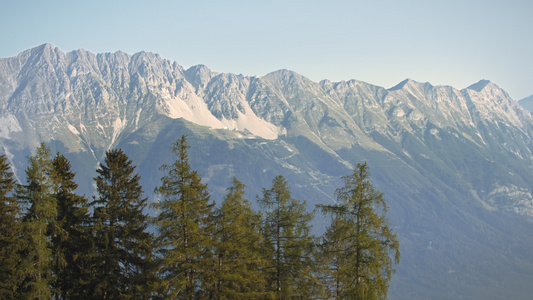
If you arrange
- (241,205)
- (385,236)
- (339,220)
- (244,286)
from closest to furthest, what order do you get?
(385,236), (339,220), (244,286), (241,205)

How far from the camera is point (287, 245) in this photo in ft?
112

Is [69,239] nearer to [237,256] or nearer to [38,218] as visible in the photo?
[38,218]

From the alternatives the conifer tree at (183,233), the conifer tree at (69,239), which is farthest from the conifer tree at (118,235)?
the conifer tree at (183,233)

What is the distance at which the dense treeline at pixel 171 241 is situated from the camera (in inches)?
1275

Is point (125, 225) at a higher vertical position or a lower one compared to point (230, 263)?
higher

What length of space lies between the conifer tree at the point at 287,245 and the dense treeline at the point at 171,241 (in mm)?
79

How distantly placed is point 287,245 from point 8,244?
21.8 meters

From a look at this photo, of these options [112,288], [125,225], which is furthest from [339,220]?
[112,288]

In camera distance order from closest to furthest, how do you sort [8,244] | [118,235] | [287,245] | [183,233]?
[183,233] < [287,245] < [8,244] < [118,235]

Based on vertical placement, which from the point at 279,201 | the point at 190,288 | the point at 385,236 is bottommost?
the point at 190,288

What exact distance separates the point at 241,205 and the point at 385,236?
12.3 m

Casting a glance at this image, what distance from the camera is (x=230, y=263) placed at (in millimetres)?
34594

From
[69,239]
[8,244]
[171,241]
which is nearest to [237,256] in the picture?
[171,241]

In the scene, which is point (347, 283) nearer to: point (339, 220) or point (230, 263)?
point (339, 220)
